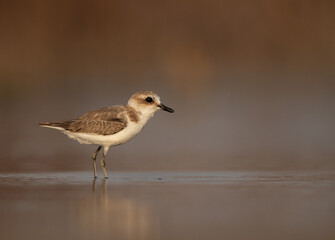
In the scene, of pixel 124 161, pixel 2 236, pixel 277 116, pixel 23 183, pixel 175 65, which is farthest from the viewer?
pixel 175 65

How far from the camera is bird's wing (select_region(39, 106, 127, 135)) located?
10560mm

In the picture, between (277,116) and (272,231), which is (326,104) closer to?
(277,116)

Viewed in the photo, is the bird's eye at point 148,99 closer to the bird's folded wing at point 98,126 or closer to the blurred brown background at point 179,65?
the bird's folded wing at point 98,126

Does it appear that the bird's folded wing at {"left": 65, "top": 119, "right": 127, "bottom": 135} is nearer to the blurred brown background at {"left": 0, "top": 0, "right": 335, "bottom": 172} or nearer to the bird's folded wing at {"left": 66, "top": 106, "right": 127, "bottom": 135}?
the bird's folded wing at {"left": 66, "top": 106, "right": 127, "bottom": 135}

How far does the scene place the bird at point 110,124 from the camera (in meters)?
10.5

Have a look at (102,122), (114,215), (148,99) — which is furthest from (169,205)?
(148,99)

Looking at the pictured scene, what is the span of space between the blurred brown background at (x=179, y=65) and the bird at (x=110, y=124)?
2.52 metres

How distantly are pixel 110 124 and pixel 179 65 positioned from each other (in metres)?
9.73

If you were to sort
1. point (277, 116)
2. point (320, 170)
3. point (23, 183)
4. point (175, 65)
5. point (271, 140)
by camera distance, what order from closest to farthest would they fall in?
1. point (23, 183)
2. point (320, 170)
3. point (271, 140)
4. point (277, 116)
5. point (175, 65)

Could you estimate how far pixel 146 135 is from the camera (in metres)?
14.0

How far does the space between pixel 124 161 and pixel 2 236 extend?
548cm

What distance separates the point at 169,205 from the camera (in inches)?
291

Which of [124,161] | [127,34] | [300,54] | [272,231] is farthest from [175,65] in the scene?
[272,231]

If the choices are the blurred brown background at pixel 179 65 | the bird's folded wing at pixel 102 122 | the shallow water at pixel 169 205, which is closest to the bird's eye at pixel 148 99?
the bird's folded wing at pixel 102 122
